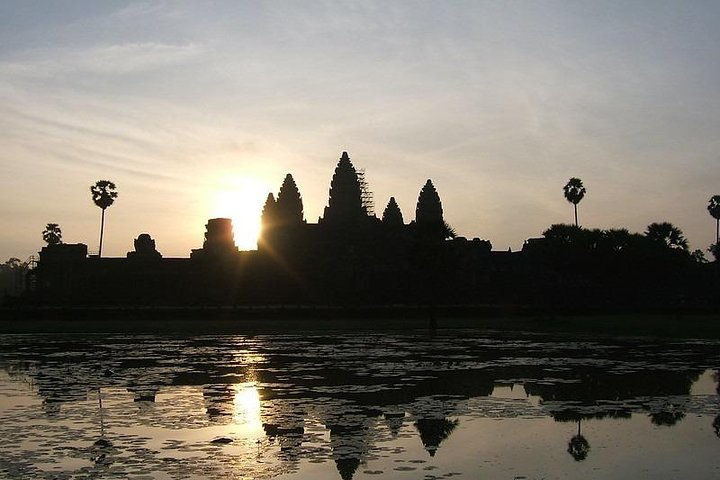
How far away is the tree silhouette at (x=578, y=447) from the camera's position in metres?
11.9

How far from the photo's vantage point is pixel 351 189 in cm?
11681

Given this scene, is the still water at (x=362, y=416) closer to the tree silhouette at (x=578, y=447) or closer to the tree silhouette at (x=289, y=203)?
the tree silhouette at (x=578, y=447)

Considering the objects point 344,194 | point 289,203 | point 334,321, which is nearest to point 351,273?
point 344,194

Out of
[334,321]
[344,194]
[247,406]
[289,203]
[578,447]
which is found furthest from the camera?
[289,203]

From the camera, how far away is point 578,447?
41.2ft

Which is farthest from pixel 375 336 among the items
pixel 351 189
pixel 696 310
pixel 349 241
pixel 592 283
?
pixel 351 189

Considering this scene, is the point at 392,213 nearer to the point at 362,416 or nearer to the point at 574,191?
the point at 574,191

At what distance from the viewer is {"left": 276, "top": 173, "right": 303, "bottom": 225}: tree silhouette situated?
388ft

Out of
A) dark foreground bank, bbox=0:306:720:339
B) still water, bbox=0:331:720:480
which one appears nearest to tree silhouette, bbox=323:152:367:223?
dark foreground bank, bbox=0:306:720:339

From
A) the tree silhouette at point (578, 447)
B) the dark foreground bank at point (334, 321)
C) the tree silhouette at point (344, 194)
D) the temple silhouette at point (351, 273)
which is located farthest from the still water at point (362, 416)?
the tree silhouette at point (344, 194)

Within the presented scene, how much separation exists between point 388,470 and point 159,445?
375cm

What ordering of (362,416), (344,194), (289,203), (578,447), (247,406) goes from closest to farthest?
1. (578,447)
2. (362,416)
3. (247,406)
4. (344,194)
5. (289,203)

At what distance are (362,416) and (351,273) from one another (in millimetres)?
80016

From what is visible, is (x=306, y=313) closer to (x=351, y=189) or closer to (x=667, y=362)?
(x=667, y=362)
